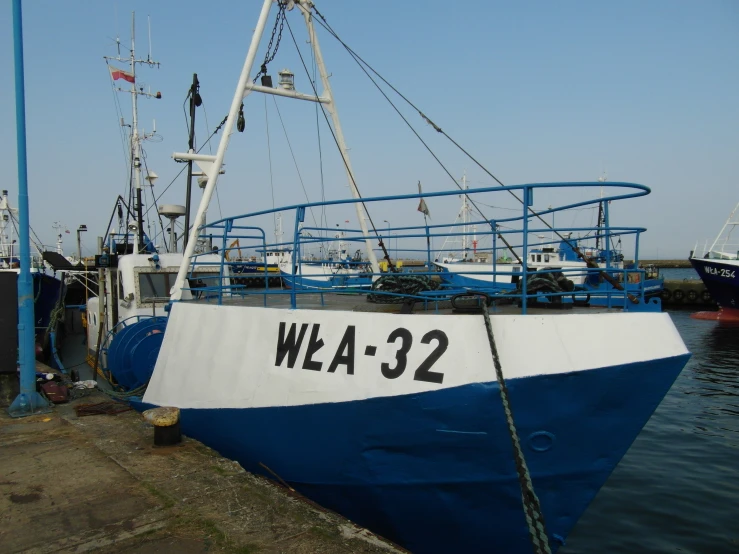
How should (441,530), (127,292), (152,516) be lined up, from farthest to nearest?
(127,292)
(441,530)
(152,516)

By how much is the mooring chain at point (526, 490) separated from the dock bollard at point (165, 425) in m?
3.65

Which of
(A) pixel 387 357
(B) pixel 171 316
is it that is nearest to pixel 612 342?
(A) pixel 387 357

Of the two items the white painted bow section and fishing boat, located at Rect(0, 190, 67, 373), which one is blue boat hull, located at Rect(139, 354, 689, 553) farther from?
fishing boat, located at Rect(0, 190, 67, 373)

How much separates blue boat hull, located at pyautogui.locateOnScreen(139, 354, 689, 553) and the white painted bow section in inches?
3.5

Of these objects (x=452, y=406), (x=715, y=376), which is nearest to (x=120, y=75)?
(x=452, y=406)

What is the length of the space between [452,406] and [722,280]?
1280 inches

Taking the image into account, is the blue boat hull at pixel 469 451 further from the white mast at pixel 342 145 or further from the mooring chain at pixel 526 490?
the white mast at pixel 342 145

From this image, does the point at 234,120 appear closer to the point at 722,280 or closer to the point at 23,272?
the point at 23,272

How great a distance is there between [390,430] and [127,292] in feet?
21.9

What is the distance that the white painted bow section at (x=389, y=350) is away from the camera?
4016mm

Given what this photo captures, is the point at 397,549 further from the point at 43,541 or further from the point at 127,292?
the point at 127,292

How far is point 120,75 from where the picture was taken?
13.8 metres

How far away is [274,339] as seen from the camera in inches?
208

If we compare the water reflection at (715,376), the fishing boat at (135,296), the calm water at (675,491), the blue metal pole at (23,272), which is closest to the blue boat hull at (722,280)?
the water reflection at (715,376)
